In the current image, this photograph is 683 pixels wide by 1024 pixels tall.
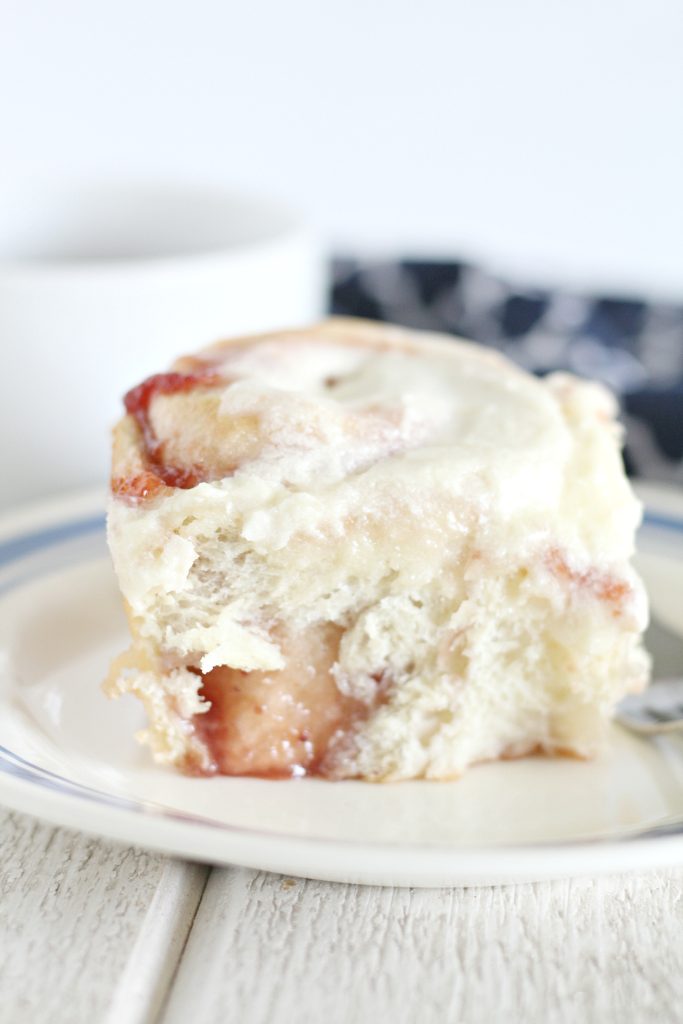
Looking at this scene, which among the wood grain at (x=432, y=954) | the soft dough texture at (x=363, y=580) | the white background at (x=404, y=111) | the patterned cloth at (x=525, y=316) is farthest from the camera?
the white background at (x=404, y=111)

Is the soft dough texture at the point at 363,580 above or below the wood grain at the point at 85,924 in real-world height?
above

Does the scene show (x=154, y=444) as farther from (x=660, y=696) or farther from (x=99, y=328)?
(x=660, y=696)

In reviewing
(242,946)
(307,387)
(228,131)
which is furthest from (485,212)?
(242,946)

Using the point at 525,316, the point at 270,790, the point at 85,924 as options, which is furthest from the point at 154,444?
the point at 525,316

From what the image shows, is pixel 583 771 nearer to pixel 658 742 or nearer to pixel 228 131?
pixel 658 742

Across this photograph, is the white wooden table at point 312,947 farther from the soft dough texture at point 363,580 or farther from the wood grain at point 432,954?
the soft dough texture at point 363,580

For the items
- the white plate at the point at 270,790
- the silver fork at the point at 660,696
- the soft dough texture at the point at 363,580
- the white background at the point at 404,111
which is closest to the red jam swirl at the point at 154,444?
the soft dough texture at the point at 363,580
